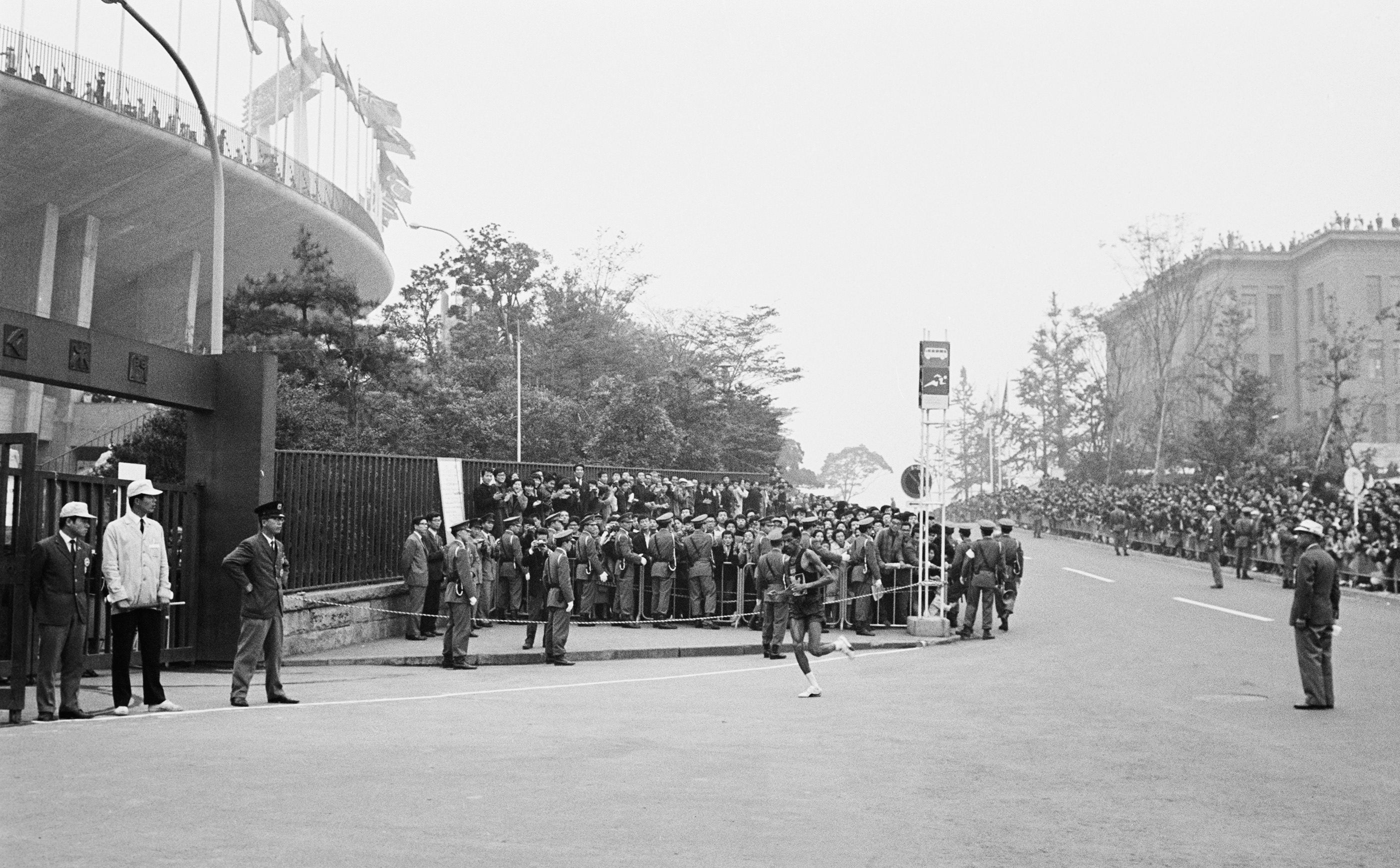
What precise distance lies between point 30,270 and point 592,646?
2592cm

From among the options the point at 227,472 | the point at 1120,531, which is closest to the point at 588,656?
the point at 227,472

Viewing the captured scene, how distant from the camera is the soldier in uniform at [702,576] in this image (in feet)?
73.6

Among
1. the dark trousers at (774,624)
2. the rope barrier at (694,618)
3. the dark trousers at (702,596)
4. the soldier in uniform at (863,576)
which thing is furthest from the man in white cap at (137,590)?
the soldier in uniform at (863,576)

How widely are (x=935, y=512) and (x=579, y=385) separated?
36.1 metres

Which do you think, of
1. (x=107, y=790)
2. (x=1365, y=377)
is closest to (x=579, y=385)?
(x=107, y=790)

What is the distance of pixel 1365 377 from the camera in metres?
69.3

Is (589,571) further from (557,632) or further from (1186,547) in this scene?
(1186,547)

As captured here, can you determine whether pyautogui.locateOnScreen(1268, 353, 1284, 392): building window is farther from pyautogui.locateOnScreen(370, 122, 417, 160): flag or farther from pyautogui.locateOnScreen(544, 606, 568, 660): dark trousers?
pyautogui.locateOnScreen(544, 606, 568, 660): dark trousers

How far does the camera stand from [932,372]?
69.5 ft

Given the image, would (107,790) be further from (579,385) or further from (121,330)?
(121,330)

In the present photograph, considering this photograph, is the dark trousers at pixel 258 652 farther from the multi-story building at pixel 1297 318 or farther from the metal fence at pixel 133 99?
the multi-story building at pixel 1297 318

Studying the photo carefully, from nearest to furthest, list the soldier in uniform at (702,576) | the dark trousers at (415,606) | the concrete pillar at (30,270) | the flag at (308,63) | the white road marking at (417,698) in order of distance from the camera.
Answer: the white road marking at (417,698), the dark trousers at (415,606), the soldier in uniform at (702,576), the concrete pillar at (30,270), the flag at (308,63)

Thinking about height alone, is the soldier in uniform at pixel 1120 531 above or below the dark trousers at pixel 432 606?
above

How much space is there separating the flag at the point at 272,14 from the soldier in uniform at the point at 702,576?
27558mm
